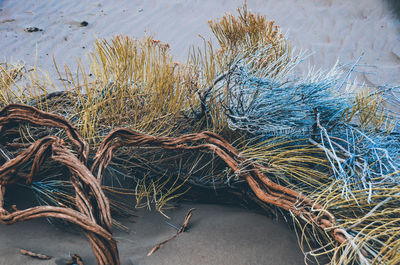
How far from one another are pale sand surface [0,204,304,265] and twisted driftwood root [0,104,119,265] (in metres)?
0.13

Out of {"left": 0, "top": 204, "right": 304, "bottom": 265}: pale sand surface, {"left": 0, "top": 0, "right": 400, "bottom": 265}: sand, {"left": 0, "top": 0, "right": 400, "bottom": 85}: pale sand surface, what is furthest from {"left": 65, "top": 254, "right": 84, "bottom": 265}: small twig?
{"left": 0, "top": 0, "right": 400, "bottom": 85}: pale sand surface

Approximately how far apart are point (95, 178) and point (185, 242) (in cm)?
36

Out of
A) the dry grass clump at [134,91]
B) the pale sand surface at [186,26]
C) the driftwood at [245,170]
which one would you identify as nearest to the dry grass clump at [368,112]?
the driftwood at [245,170]

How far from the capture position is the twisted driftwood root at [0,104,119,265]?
771 millimetres

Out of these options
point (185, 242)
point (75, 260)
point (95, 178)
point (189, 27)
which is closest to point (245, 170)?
point (185, 242)

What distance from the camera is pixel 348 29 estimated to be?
4438mm

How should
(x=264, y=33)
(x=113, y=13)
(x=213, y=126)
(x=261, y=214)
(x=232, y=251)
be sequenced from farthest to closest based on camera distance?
(x=113, y=13)
(x=264, y=33)
(x=213, y=126)
(x=261, y=214)
(x=232, y=251)

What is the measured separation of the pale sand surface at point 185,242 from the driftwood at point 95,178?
13 centimetres

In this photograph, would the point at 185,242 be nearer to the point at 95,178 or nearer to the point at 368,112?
the point at 95,178

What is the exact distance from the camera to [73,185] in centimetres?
91

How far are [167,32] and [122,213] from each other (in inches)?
150

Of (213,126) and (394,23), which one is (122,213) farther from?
(394,23)

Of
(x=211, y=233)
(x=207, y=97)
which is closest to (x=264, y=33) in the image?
(x=207, y=97)

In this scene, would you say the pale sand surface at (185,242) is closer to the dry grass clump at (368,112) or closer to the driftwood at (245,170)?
the driftwood at (245,170)
